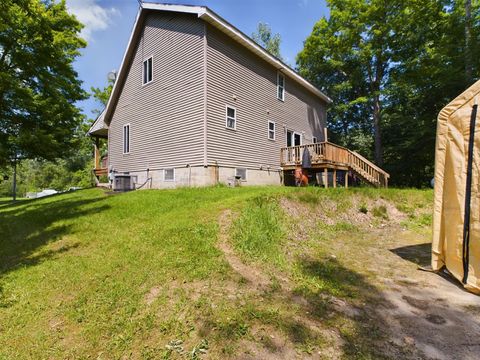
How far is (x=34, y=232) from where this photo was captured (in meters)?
7.36

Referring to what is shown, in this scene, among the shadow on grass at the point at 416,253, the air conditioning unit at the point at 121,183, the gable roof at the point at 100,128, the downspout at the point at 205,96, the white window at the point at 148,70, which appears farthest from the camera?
the gable roof at the point at 100,128

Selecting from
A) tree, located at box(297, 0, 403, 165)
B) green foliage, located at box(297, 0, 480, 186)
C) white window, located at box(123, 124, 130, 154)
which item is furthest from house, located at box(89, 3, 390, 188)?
tree, located at box(297, 0, 403, 165)

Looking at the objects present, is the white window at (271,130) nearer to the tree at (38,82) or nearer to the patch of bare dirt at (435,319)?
the patch of bare dirt at (435,319)

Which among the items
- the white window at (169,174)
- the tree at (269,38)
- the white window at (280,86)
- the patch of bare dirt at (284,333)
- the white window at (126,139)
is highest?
the tree at (269,38)

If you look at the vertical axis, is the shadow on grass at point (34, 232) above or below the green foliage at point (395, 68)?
below

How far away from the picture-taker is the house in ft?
37.7

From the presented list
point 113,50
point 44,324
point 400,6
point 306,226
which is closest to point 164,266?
point 44,324

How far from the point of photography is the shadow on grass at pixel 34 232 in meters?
5.55

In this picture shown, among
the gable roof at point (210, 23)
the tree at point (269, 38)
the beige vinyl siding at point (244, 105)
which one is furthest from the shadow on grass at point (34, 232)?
the tree at point (269, 38)

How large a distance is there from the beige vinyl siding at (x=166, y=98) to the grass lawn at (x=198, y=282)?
4947mm

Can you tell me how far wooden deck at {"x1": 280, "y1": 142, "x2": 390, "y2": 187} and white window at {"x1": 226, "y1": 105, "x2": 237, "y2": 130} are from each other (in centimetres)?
355

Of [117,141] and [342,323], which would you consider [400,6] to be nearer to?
[117,141]

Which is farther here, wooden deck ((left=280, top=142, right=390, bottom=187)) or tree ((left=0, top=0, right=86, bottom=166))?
tree ((left=0, top=0, right=86, bottom=166))

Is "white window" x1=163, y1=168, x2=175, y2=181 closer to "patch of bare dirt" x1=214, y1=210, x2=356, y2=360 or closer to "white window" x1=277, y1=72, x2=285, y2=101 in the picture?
"white window" x1=277, y1=72, x2=285, y2=101
